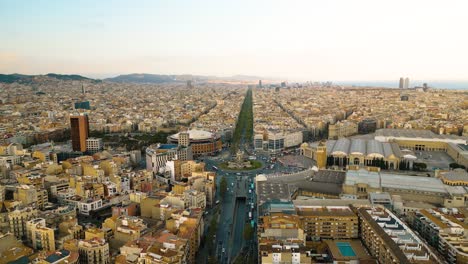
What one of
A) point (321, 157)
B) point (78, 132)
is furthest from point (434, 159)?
point (78, 132)

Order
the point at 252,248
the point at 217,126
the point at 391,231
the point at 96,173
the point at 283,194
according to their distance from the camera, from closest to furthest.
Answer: the point at 391,231
the point at 252,248
the point at 283,194
the point at 96,173
the point at 217,126

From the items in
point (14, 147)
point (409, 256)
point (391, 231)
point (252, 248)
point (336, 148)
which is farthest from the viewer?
point (336, 148)

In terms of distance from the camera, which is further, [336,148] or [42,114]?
[42,114]

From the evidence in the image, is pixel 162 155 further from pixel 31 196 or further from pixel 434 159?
pixel 434 159

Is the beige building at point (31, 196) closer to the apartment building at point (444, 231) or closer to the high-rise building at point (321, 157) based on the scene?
the apartment building at point (444, 231)

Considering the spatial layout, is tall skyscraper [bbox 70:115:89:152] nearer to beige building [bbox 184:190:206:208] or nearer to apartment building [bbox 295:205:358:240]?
beige building [bbox 184:190:206:208]

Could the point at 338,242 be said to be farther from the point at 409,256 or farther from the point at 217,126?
the point at 217,126

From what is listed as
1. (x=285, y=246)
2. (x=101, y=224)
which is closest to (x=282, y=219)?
(x=285, y=246)
